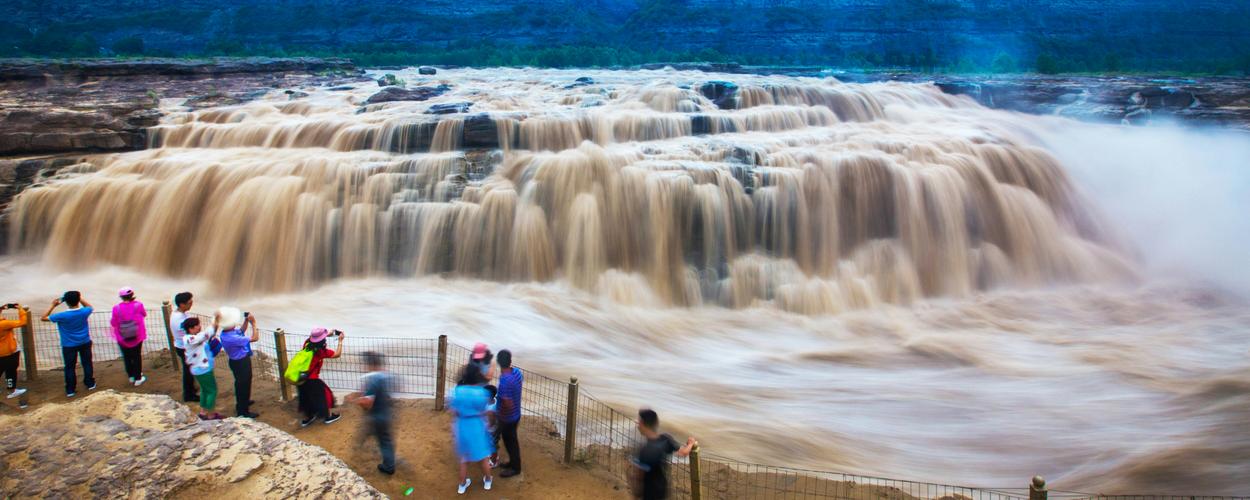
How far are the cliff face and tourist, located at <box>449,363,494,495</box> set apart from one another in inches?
2752

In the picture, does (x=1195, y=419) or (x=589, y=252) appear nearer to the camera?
(x=1195, y=419)

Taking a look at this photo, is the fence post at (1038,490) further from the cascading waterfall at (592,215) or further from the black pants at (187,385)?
the cascading waterfall at (592,215)

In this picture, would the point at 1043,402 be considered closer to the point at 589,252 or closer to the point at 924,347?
the point at 924,347

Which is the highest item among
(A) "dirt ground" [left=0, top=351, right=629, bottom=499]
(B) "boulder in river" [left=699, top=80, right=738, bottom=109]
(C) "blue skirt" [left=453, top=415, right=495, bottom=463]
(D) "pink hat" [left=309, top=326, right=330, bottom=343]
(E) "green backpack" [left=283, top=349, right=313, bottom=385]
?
(B) "boulder in river" [left=699, top=80, right=738, bottom=109]

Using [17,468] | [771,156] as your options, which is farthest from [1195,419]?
[17,468]

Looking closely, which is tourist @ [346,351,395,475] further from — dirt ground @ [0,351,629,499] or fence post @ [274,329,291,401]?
fence post @ [274,329,291,401]

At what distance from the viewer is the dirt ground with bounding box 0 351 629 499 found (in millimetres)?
6215

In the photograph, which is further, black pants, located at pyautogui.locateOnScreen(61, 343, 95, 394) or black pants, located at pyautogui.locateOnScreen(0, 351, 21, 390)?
black pants, located at pyautogui.locateOnScreen(61, 343, 95, 394)

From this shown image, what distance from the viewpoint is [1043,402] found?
9.48 metres

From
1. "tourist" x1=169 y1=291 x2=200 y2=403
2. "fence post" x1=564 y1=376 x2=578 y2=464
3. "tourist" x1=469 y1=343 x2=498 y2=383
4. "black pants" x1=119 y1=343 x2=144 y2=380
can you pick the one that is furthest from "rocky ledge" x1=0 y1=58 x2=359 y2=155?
"fence post" x1=564 y1=376 x2=578 y2=464

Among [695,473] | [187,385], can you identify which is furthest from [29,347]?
[695,473]

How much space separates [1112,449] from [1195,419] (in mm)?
1615

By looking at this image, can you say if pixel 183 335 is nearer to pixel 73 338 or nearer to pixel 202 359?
pixel 202 359

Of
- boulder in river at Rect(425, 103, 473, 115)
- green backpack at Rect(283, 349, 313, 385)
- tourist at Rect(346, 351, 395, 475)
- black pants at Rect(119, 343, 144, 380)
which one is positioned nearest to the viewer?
tourist at Rect(346, 351, 395, 475)
